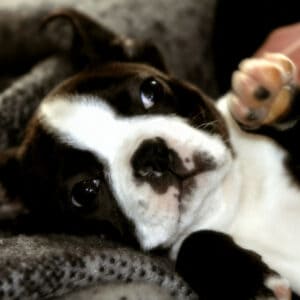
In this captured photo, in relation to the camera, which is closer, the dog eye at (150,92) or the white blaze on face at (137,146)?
the white blaze on face at (137,146)

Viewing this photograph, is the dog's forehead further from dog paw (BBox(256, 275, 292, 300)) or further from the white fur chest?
dog paw (BBox(256, 275, 292, 300))

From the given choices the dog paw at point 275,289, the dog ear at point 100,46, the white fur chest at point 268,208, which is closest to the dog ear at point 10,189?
the dog ear at point 100,46

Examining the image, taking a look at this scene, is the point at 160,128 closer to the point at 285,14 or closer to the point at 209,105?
the point at 209,105

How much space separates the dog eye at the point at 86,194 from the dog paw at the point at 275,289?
1.39ft

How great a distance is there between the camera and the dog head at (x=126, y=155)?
1194 millimetres

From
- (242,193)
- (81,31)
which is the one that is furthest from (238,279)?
(81,31)

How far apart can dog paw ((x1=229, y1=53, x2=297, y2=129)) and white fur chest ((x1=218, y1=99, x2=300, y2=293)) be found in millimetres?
129

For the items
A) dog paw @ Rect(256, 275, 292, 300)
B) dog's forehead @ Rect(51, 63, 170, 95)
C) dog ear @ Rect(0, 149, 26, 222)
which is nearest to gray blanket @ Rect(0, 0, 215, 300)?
dog ear @ Rect(0, 149, 26, 222)

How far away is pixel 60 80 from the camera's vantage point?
182cm

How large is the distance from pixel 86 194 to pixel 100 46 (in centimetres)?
48

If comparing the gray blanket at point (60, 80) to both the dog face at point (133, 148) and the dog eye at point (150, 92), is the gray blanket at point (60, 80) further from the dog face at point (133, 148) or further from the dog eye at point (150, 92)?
the dog eye at point (150, 92)

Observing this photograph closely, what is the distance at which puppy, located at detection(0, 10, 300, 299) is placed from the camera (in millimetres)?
1183

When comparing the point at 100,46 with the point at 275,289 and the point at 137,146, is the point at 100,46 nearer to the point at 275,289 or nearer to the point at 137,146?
the point at 137,146

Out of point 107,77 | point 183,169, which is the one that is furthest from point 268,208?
point 107,77
